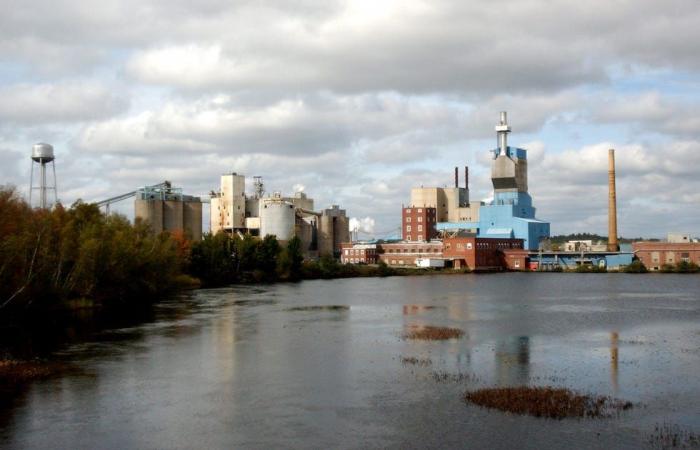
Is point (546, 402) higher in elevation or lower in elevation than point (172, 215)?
lower

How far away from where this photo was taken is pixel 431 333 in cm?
3697

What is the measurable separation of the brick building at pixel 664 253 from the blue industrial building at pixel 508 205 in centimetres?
1884

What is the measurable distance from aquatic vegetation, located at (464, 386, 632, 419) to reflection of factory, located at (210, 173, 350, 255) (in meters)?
88.7

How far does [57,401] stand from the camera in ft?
70.6

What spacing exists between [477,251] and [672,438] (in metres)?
108

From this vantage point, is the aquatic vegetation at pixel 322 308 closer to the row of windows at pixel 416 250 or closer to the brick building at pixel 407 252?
the brick building at pixel 407 252

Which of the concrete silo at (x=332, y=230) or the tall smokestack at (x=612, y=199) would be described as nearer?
the tall smokestack at (x=612, y=199)

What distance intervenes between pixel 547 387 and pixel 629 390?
2.59 metres

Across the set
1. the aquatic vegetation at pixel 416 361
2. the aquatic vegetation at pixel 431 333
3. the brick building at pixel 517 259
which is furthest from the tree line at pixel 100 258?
the brick building at pixel 517 259

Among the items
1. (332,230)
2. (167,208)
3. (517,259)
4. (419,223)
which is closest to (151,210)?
(167,208)

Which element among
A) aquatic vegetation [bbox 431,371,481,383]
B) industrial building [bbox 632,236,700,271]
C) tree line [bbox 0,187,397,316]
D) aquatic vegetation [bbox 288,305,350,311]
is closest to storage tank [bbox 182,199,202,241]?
tree line [bbox 0,187,397,316]

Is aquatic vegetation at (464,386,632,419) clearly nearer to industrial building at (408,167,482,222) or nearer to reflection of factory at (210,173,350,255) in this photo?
reflection of factory at (210,173,350,255)

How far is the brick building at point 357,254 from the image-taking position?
133 meters

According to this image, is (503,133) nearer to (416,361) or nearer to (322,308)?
(322,308)
